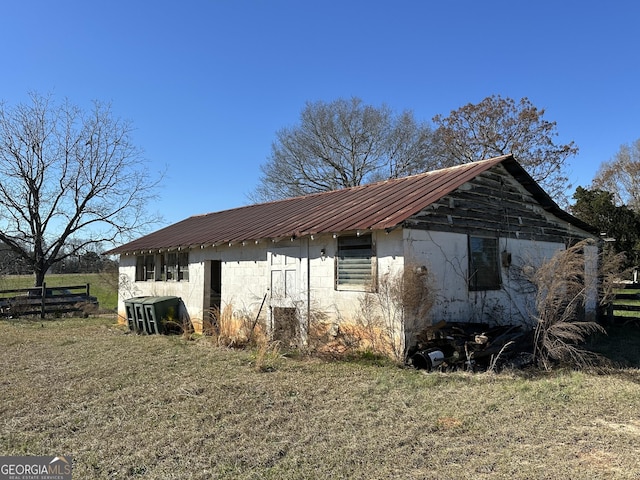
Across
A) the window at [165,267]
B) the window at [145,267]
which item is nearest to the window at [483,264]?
the window at [165,267]

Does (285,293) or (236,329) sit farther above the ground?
(285,293)

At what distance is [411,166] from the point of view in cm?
A: 3119

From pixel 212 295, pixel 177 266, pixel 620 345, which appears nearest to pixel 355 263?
pixel 212 295

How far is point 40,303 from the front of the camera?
63.5 ft

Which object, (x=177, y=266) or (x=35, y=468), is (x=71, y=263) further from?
(x=35, y=468)

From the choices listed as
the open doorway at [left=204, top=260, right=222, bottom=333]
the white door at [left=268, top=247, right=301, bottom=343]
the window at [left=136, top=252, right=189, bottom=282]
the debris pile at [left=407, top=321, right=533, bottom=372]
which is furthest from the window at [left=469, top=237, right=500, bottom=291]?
the window at [left=136, top=252, right=189, bottom=282]

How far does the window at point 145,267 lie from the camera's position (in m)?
17.2

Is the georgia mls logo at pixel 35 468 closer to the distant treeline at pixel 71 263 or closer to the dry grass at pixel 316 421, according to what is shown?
the dry grass at pixel 316 421

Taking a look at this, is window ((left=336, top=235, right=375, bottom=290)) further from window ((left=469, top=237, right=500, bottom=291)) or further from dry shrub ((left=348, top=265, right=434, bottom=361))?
window ((left=469, top=237, right=500, bottom=291))

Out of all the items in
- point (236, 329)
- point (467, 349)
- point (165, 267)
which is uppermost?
point (165, 267)

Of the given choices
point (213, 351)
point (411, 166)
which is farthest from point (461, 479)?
point (411, 166)

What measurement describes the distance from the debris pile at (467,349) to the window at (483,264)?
147 centimetres

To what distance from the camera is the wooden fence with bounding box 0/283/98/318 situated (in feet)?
61.2

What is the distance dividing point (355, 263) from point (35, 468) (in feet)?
21.4
